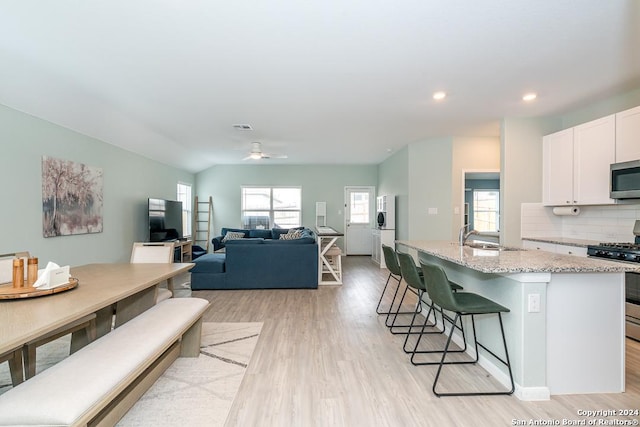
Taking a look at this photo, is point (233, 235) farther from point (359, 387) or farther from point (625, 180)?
point (625, 180)

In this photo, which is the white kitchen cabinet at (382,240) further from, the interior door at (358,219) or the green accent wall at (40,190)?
the green accent wall at (40,190)

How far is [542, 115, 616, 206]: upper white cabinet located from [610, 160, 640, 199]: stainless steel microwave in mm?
153

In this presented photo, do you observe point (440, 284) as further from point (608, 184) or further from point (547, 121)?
point (547, 121)

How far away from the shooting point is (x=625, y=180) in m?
3.21

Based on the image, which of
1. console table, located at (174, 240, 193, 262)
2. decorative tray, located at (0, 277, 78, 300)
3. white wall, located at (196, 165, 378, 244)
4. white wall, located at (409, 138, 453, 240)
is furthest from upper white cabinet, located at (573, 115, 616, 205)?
console table, located at (174, 240, 193, 262)

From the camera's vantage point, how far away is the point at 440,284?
219 cm

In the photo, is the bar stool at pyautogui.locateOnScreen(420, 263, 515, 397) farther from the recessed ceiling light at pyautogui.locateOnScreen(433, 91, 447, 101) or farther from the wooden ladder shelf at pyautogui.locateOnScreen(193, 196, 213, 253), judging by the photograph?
the wooden ladder shelf at pyautogui.locateOnScreen(193, 196, 213, 253)

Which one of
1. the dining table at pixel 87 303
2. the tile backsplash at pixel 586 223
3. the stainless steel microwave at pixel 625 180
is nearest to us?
the dining table at pixel 87 303

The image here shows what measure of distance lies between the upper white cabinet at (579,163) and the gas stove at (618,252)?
0.59 meters

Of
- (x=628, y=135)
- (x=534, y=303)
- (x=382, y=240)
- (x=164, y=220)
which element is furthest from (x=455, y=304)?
(x=164, y=220)

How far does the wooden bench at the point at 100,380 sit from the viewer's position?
48.5 inches

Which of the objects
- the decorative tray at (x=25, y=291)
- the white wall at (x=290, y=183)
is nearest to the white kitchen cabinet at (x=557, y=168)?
the white wall at (x=290, y=183)

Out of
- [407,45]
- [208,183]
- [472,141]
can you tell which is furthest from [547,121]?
[208,183]

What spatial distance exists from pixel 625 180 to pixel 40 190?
634 cm
